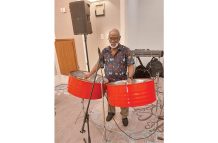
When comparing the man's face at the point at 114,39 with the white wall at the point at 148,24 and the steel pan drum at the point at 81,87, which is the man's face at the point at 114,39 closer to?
the steel pan drum at the point at 81,87

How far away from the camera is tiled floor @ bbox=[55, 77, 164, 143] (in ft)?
5.79

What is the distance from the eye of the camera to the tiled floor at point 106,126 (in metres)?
1.77

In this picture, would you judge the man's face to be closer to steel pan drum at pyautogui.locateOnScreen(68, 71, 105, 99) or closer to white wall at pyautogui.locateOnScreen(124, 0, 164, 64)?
steel pan drum at pyautogui.locateOnScreen(68, 71, 105, 99)

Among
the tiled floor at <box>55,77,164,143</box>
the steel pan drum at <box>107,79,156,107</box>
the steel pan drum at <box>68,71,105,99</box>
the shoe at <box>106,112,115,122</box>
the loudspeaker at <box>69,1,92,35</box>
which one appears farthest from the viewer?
the loudspeaker at <box>69,1,92,35</box>

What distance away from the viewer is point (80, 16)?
2561mm

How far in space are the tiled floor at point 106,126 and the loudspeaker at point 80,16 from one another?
90cm

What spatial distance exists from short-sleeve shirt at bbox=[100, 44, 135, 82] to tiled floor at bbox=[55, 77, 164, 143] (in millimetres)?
272

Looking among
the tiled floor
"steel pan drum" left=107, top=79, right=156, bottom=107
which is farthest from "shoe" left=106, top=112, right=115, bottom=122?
"steel pan drum" left=107, top=79, right=156, bottom=107

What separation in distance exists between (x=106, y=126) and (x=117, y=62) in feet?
1.93

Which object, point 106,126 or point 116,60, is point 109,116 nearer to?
point 106,126
